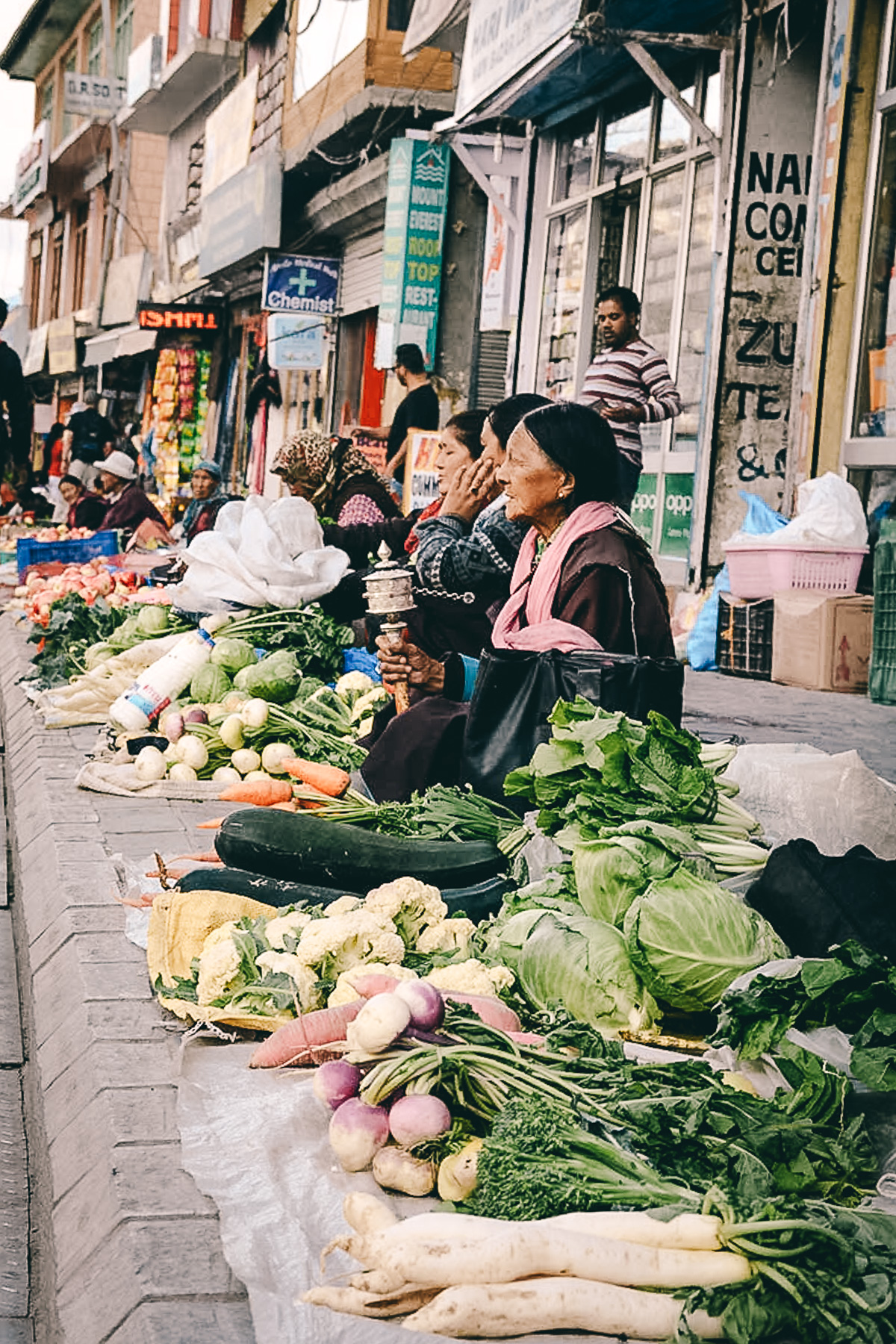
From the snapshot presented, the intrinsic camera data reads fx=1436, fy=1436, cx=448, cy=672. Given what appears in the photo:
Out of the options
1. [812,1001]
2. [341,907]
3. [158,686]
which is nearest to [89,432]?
[158,686]

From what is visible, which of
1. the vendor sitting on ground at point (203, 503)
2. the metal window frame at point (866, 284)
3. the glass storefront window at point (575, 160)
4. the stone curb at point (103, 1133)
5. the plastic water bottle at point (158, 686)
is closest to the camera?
the stone curb at point (103, 1133)

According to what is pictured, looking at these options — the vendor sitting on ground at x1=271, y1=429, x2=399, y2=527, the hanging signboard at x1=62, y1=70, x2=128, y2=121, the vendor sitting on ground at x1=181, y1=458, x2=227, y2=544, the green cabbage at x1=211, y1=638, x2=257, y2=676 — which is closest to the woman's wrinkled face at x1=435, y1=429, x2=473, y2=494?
the green cabbage at x1=211, y1=638, x2=257, y2=676

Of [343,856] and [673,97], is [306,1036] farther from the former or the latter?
[673,97]

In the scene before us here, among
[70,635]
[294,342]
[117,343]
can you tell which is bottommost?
[70,635]

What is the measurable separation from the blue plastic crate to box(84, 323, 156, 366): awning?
13.7 m

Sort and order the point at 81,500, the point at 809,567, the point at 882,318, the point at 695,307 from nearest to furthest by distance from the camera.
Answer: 1. the point at 809,567
2. the point at 882,318
3. the point at 695,307
4. the point at 81,500

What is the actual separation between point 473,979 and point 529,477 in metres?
2.09

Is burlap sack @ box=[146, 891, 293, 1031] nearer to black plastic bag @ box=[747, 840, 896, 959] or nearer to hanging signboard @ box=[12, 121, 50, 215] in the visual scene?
black plastic bag @ box=[747, 840, 896, 959]

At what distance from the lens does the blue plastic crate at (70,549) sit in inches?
529

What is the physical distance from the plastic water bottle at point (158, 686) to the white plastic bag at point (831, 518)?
3.35 meters

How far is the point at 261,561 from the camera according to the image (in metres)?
7.70

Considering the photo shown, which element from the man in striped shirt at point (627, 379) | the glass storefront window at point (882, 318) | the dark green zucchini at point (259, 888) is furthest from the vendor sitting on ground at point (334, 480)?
the dark green zucchini at point (259, 888)

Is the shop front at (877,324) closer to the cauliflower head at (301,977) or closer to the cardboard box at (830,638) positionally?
the cardboard box at (830,638)

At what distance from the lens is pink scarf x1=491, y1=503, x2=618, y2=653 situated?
4605mm
